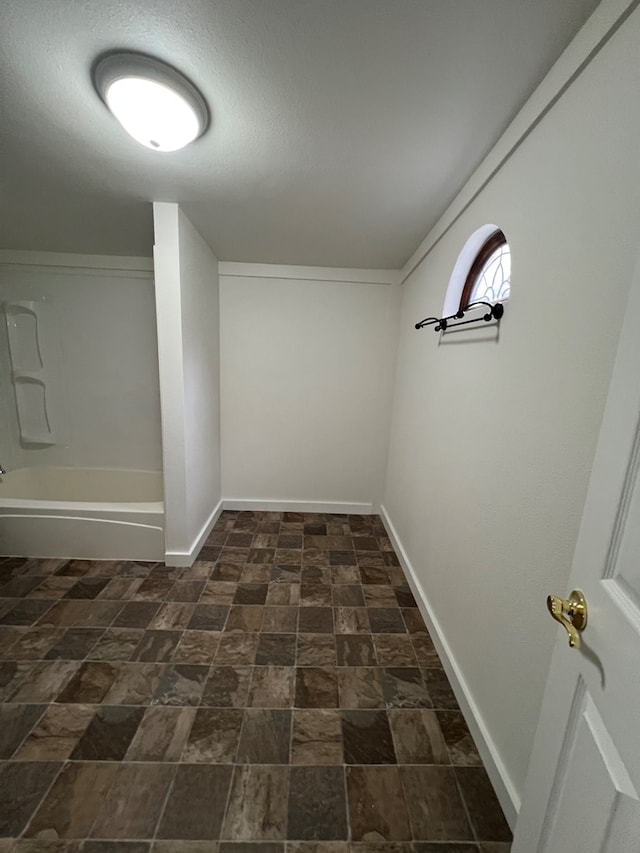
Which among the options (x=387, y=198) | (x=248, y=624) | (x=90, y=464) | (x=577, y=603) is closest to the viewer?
(x=577, y=603)

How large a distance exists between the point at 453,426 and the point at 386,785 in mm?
1377

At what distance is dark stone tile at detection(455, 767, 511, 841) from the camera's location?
960mm

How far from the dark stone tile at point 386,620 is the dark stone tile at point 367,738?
44 centimetres

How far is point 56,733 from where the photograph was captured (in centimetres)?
116

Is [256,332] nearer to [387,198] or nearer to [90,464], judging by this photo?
[387,198]

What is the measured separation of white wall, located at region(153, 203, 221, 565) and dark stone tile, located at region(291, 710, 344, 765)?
1.30 metres

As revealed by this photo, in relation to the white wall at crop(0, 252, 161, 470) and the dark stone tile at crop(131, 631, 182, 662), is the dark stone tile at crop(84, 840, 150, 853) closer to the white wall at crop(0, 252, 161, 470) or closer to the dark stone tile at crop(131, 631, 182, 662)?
the dark stone tile at crop(131, 631, 182, 662)

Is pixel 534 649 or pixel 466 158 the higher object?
pixel 466 158

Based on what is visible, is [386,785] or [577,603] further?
[386,785]

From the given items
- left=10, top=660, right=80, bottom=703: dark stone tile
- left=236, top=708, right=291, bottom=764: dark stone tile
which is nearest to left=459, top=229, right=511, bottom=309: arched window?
left=236, top=708, right=291, bottom=764: dark stone tile

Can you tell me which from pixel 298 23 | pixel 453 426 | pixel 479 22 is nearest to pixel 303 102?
pixel 298 23

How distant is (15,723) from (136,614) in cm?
57

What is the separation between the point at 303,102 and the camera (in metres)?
1.05

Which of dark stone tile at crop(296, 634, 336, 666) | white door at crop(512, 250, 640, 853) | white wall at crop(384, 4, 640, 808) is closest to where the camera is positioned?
white door at crop(512, 250, 640, 853)
